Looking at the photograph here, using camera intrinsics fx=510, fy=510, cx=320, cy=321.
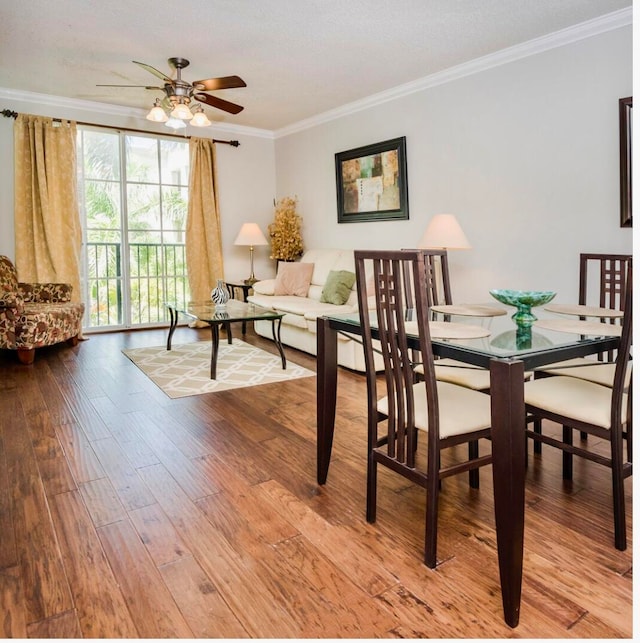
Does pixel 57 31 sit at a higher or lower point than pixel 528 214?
higher

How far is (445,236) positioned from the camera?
394cm

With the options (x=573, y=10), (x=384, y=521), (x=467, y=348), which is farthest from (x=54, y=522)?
(x=573, y=10)

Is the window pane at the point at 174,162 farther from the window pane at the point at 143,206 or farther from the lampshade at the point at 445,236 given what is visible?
the lampshade at the point at 445,236

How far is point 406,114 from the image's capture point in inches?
197

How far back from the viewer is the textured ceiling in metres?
3.34

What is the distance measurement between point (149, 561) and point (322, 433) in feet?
2.77

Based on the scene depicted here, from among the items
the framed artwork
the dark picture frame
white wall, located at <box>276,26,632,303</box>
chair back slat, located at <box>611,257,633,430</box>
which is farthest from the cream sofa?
chair back slat, located at <box>611,257,633,430</box>

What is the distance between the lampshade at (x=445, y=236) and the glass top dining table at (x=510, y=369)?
1846 millimetres

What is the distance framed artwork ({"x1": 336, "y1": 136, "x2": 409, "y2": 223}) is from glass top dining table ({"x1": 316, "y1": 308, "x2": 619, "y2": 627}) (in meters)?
3.25

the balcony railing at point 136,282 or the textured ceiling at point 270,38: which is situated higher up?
the textured ceiling at point 270,38

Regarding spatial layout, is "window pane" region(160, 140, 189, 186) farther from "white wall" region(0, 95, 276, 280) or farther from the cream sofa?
the cream sofa

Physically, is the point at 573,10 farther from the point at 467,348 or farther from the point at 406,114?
the point at 467,348

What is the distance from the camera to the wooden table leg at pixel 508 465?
1433mm

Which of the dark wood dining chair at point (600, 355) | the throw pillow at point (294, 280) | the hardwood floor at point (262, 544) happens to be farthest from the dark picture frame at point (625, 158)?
the throw pillow at point (294, 280)
